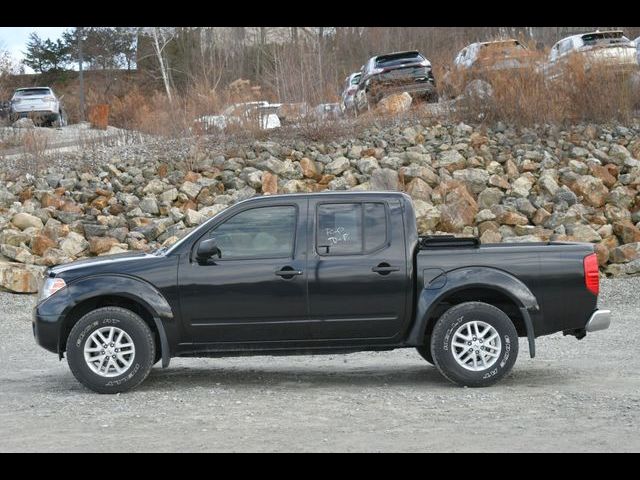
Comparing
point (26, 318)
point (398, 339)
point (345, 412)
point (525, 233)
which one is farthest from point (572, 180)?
point (345, 412)

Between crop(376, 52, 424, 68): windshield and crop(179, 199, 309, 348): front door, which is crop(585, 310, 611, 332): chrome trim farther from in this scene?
crop(376, 52, 424, 68): windshield

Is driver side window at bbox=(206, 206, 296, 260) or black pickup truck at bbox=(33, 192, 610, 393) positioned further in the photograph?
driver side window at bbox=(206, 206, 296, 260)

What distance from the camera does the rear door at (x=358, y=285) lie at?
9.10 meters

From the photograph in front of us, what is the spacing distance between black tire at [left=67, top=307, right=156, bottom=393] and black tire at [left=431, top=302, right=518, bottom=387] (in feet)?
8.43

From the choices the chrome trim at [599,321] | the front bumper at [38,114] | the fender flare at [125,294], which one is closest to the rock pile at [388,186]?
the fender flare at [125,294]

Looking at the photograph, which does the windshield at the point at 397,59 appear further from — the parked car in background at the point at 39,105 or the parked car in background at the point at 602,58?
the parked car in background at the point at 39,105

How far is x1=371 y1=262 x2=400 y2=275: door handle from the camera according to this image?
9.12 metres

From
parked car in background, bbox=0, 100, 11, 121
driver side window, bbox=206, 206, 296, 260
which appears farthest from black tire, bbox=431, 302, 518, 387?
parked car in background, bbox=0, 100, 11, 121

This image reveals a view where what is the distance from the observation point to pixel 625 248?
59.5ft

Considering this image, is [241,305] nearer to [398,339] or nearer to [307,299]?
[307,299]

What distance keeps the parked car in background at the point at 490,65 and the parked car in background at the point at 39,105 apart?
15447 millimetres

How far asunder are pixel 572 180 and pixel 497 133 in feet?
10.3

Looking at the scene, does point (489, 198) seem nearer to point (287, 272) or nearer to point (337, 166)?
point (337, 166)

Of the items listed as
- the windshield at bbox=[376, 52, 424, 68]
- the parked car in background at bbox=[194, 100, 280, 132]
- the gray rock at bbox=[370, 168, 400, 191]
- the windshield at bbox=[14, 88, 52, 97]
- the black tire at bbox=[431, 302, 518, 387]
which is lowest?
the black tire at bbox=[431, 302, 518, 387]
